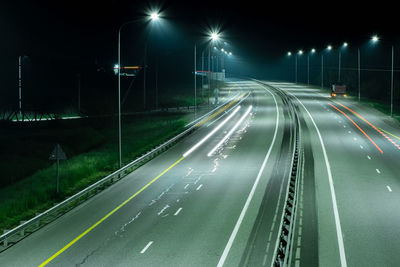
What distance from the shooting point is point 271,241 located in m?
19.8

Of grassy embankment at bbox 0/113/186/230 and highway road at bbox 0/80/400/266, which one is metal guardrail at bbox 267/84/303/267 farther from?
grassy embankment at bbox 0/113/186/230

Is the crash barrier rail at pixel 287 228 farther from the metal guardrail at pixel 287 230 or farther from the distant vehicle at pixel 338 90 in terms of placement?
the distant vehicle at pixel 338 90

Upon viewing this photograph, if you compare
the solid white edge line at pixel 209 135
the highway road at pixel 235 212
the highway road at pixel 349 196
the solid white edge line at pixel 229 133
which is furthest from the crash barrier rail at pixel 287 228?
the solid white edge line at pixel 209 135

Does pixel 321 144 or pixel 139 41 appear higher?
pixel 139 41

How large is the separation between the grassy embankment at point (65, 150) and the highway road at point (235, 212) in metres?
2.30

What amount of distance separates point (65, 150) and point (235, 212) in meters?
29.0

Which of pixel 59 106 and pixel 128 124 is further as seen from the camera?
pixel 59 106

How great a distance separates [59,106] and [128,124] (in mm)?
Result: 21761

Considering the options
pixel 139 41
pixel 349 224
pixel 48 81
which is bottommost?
pixel 349 224

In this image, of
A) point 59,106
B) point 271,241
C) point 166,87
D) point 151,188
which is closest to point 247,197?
point 151,188

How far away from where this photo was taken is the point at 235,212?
24188 millimetres

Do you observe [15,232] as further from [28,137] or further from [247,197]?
[28,137]

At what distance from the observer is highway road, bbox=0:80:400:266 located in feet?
60.3

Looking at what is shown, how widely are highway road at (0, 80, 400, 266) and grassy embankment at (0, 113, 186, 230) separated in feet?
7.53
